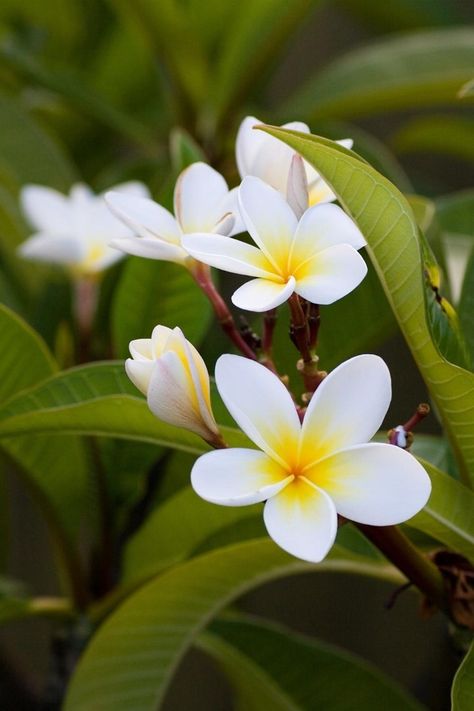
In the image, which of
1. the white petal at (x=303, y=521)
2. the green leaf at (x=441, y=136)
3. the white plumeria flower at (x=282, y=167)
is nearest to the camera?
the white petal at (x=303, y=521)

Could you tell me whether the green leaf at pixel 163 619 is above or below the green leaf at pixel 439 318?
below

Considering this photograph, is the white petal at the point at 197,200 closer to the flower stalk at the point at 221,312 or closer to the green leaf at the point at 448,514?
the flower stalk at the point at 221,312

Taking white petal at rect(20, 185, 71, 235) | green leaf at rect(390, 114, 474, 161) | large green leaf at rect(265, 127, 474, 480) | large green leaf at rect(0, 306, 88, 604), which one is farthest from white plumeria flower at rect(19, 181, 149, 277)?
green leaf at rect(390, 114, 474, 161)

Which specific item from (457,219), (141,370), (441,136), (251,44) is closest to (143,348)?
(141,370)

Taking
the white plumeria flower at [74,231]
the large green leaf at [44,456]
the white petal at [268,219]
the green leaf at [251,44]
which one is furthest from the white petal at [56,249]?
the green leaf at [251,44]

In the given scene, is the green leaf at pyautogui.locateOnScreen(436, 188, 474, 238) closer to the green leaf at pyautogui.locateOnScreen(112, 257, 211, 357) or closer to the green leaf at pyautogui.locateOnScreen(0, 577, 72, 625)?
the green leaf at pyautogui.locateOnScreen(112, 257, 211, 357)

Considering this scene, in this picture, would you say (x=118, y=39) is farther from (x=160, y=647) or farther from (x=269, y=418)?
(x=269, y=418)

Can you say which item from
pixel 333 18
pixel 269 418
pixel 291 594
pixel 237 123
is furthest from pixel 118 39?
pixel 269 418
